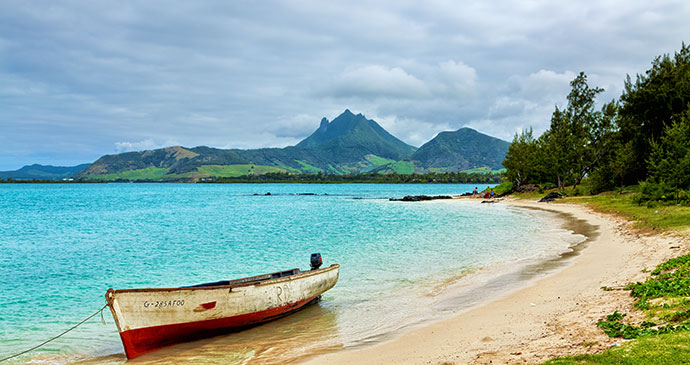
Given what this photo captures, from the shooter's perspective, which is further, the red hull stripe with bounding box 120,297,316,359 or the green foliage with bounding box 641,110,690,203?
the green foliage with bounding box 641,110,690,203

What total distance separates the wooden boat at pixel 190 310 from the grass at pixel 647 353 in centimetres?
922

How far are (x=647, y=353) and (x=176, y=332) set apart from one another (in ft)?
38.3

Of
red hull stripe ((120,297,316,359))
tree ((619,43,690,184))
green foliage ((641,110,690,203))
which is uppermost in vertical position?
tree ((619,43,690,184))

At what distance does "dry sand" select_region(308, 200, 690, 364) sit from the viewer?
8.96 m

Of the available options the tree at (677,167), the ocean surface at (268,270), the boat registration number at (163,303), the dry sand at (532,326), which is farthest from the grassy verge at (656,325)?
the tree at (677,167)

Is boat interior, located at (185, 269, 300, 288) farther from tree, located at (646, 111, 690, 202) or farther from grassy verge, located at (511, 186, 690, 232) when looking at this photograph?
tree, located at (646, 111, 690, 202)

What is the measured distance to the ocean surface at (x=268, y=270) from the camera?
12.9 m

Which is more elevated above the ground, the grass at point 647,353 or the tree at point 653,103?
the tree at point 653,103

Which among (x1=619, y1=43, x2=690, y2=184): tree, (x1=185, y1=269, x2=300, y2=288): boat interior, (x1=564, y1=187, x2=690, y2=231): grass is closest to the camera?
(x1=185, y1=269, x2=300, y2=288): boat interior

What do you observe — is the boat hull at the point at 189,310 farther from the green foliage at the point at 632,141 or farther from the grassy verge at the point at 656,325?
the green foliage at the point at 632,141

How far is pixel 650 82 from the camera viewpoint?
53.3 metres

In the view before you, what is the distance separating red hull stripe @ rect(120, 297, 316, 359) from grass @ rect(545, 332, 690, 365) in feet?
30.9

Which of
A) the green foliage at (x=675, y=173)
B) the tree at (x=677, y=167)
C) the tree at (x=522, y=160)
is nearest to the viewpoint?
the green foliage at (x=675, y=173)

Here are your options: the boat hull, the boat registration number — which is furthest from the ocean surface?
the boat registration number
